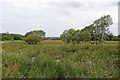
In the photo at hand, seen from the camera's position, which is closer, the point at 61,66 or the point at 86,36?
the point at 61,66

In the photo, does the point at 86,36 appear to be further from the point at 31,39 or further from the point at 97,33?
the point at 31,39

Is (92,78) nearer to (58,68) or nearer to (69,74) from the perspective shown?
(69,74)

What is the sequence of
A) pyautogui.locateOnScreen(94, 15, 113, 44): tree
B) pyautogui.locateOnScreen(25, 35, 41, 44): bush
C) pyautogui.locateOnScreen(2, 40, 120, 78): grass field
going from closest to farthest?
1. pyautogui.locateOnScreen(2, 40, 120, 78): grass field
2. pyautogui.locateOnScreen(94, 15, 113, 44): tree
3. pyautogui.locateOnScreen(25, 35, 41, 44): bush

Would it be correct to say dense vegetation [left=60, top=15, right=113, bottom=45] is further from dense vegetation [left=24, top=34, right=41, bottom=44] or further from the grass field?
the grass field

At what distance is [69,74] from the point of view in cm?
330

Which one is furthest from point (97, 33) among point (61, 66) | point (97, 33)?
point (61, 66)

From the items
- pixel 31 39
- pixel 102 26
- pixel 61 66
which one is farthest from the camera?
pixel 31 39

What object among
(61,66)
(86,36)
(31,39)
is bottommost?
(61,66)

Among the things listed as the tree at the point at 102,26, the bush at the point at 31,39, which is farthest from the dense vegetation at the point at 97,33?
the bush at the point at 31,39

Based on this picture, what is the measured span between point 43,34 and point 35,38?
20802 mm

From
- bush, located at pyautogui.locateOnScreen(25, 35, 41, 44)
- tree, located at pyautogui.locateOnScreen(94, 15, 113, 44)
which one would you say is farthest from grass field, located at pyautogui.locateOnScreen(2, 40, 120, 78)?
bush, located at pyautogui.locateOnScreen(25, 35, 41, 44)

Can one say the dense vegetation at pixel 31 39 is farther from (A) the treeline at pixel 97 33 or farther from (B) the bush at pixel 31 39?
(A) the treeline at pixel 97 33

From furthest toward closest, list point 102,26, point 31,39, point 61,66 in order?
1. point 31,39
2. point 102,26
3. point 61,66

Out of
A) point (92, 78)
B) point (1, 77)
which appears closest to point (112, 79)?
point (92, 78)
